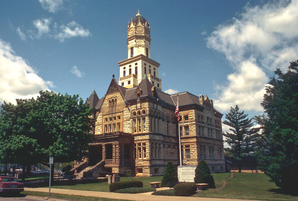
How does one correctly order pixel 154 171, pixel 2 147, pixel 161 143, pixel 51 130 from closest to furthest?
pixel 2 147 < pixel 51 130 < pixel 154 171 < pixel 161 143

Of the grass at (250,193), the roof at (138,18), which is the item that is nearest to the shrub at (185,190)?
the grass at (250,193)

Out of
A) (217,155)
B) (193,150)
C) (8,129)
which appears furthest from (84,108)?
(217,155)

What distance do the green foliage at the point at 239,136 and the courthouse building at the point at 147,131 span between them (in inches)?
146

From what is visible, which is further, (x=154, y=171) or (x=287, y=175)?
(x=154, y=171)

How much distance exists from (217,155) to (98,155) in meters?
28.3

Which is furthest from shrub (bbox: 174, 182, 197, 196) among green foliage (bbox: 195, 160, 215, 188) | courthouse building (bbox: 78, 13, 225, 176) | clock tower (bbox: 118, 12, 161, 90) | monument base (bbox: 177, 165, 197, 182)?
clock tower (bbox: 118, 12, 161, 90)

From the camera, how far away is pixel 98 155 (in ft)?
165

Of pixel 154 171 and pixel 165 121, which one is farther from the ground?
pixel 165 121

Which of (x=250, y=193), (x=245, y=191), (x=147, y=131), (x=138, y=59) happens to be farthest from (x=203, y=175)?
(x=138, y=59)

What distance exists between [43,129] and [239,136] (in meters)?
48.1

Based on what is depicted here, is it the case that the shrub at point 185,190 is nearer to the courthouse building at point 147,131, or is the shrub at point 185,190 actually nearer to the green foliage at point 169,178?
the green foliage at point 169,178

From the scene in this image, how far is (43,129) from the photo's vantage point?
33.1m

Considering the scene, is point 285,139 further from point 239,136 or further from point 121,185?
point 239,136

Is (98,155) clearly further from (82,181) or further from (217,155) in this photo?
(217,155)
